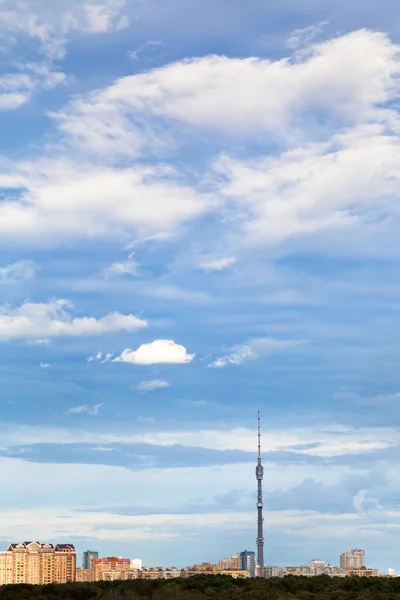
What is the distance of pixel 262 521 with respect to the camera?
167625 mm

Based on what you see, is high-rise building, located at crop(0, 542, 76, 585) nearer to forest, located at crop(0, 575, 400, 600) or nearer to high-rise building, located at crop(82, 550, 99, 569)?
high-rise building, located at crop(82, 550, 99, 569)

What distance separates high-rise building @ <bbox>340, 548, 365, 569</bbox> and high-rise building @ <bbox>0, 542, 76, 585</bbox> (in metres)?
57.9

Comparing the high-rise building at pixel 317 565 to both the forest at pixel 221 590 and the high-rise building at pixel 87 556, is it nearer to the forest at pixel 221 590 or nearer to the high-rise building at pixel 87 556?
the high-rise building at pixel 87 556

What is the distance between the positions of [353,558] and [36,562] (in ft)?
214

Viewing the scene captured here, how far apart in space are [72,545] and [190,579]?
91.8 meters

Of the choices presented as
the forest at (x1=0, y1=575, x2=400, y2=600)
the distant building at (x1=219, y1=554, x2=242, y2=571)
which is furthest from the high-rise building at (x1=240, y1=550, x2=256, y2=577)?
the forest at (x1=0, y1=575, x2=400, y2=600)

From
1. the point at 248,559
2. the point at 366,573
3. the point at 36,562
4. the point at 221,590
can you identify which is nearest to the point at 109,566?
the point at 36,562

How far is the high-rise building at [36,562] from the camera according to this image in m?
110

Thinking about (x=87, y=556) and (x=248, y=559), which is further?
(x=248, y=559)

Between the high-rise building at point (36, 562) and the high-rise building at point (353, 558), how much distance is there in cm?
5793

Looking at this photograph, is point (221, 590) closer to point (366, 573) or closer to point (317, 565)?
point (366, 573)

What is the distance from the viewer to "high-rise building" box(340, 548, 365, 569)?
151 meters

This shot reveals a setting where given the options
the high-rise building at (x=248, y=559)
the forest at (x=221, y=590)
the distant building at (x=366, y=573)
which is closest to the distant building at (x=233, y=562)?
the high-rise building at (x=248, y=559)

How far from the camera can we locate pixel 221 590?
26.4 metres
